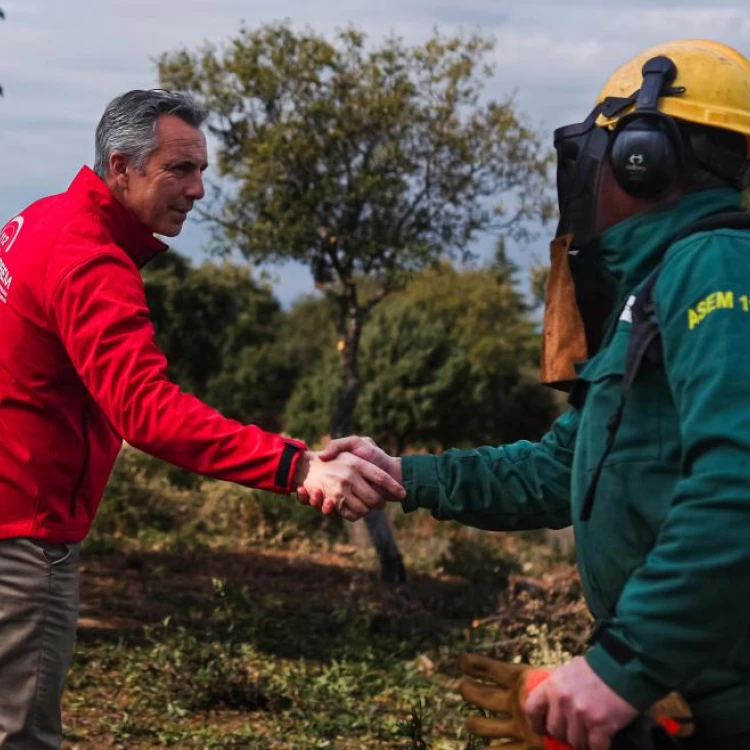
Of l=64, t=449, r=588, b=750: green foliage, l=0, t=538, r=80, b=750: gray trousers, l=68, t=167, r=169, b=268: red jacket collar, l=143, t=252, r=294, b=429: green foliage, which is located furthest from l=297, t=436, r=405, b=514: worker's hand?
l=143, t=252, r=294, b=429: green foliage

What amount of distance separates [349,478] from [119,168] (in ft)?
4.20

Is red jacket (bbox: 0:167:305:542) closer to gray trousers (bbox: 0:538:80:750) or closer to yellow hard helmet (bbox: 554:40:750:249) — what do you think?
gray trousers (bbox: 0:538:80:750)

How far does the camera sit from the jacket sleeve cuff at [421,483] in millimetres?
3281

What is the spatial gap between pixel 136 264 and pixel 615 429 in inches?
86.3

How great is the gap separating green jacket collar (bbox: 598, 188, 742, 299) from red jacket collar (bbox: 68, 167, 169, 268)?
1901 mm

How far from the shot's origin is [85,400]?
4.04m

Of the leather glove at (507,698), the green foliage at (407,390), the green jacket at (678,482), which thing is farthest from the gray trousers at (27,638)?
the green foliage at (407,390)

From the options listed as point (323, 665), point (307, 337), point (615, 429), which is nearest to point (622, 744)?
point (615, 429)

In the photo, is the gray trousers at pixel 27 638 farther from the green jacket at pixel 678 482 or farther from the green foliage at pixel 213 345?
the green foliage at pixel 213 345

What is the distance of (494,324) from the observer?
158 ft

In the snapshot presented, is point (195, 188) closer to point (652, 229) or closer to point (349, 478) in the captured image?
point (349, 478)

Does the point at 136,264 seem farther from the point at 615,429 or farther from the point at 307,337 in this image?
the point at 307,337

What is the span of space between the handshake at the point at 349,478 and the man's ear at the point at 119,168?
42.3 inches

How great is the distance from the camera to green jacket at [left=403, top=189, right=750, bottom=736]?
7.13ft
